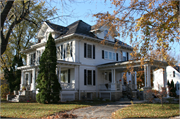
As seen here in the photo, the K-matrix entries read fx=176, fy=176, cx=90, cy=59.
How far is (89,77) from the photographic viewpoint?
21.0 m

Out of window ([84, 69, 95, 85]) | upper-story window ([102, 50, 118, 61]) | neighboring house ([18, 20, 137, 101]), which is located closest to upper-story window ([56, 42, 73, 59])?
neighboring house ([18, 20, 137, 101])

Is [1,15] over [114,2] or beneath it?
beneath

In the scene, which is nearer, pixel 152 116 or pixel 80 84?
pixel 152 116

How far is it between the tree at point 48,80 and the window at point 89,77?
4.68 m

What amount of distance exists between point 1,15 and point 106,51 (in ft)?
54.8

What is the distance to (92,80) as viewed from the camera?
69.2 ft

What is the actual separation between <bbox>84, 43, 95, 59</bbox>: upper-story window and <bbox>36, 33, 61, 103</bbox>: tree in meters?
4.82

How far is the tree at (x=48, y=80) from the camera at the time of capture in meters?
16.0

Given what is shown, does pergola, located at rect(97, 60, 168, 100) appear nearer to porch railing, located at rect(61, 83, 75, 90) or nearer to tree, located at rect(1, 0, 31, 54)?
porch railing, located at rect(61, 83, 75, 90)

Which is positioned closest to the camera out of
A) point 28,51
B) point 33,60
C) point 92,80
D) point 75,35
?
point 75,35

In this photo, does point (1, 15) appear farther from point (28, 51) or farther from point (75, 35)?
point (28, 51)

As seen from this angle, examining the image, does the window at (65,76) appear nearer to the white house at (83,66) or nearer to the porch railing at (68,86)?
the white house at (83,66)

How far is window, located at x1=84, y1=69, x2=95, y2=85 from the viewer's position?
67.3 feet

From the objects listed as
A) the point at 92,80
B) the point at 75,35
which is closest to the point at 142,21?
the point at 75,35
